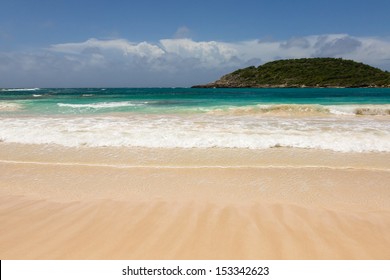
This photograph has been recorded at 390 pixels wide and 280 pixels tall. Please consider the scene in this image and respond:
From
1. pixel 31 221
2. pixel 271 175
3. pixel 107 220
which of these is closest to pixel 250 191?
pixel 271 175

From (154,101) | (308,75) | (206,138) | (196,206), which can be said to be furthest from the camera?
(308,75)

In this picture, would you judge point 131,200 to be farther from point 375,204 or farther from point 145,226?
point 375,204

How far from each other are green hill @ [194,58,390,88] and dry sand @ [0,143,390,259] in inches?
3632

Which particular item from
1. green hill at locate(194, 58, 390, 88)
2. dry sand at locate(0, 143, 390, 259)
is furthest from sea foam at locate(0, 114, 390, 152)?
green hill at locate(194, 58, 390, 88)

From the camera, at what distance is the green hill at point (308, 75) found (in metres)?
89.2

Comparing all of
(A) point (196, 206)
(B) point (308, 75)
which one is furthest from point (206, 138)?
(B) point (308, 75)

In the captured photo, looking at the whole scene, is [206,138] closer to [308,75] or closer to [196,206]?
[196,206]

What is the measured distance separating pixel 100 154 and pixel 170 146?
1728 millimetres

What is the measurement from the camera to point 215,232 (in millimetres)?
3121

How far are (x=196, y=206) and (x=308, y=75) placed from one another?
103 meters

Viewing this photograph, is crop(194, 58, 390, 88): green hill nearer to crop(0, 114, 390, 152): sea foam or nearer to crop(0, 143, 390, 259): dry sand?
crop(0, 114, 390, 152): sea foam

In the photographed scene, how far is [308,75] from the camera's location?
97000mm

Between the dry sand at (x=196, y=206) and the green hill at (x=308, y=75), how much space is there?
3632 inches

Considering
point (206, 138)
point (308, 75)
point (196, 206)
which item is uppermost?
point (308, 75)
